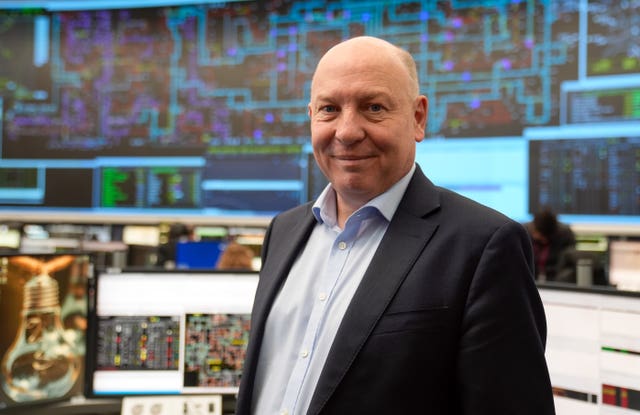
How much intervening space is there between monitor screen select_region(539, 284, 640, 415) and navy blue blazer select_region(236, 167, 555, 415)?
1.45ft

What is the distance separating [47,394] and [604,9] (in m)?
4.52

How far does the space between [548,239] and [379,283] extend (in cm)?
309

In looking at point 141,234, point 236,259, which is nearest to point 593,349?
point 236,259

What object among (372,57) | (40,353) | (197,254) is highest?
(372,57)

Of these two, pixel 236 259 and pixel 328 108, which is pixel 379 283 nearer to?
pixel 328 108

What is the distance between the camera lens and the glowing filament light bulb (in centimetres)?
177

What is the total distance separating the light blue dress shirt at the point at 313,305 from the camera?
116cm

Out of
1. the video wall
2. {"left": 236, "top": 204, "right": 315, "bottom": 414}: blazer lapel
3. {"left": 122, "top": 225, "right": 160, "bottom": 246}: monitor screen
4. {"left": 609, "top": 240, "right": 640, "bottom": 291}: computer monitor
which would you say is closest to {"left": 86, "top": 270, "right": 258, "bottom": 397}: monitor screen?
{"left": 236, "top": 204, "right": 315, "bottom": 414}: blazer lapel

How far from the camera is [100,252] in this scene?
12.3ft

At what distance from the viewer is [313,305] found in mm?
1233

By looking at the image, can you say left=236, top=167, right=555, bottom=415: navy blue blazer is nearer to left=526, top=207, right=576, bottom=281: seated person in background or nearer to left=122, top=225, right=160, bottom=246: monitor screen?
left=526, top=207, right=576, bottom=281: seated person in background

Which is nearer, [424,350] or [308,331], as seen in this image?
[424,350]

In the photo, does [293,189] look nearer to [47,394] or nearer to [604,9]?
[604,9]

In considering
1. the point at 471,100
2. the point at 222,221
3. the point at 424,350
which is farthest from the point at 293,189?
the point at 424,350
